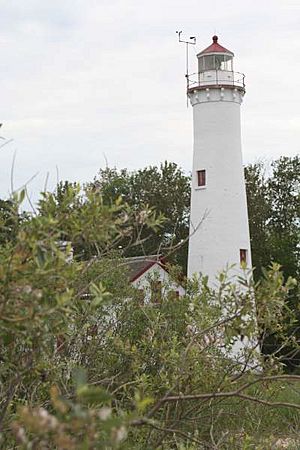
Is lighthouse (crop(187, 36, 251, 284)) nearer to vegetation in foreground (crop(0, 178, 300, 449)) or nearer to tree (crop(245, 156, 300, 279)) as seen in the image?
tree (crop(245, 156, 300, 279))

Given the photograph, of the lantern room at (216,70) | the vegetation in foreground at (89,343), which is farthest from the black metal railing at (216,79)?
the vegetation in foreground at (89,343)

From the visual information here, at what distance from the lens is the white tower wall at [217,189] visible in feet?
78.0

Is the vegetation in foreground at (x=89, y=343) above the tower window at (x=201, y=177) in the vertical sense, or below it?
below

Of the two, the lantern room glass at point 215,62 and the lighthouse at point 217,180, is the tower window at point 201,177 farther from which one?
the lantern room glass at point 215,62

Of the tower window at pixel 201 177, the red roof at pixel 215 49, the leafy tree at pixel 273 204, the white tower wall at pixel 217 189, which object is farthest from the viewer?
the leafy tree at pixel 273 204

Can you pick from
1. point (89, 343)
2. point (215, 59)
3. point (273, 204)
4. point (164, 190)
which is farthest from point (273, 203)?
point (89, 343)

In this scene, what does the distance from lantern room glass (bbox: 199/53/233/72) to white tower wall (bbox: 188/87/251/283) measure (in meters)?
1.06

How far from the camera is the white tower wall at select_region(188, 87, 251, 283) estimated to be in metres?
23.8

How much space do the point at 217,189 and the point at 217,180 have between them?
0.86ft

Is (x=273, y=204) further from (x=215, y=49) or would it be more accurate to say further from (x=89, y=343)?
(x=89, y=343)

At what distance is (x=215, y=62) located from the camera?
25859 millimetres

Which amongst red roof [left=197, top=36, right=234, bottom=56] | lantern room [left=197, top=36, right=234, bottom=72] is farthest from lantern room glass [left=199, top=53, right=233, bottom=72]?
red roof [left=197, top=36, right=234, bottom=56]

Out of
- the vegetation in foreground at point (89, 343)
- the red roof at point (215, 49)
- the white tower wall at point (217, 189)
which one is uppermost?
the red roof at point (215, 49)

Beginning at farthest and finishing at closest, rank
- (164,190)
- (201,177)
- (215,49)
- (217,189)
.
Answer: (164,190) → (215,49) → (201,177) → (217,189)
